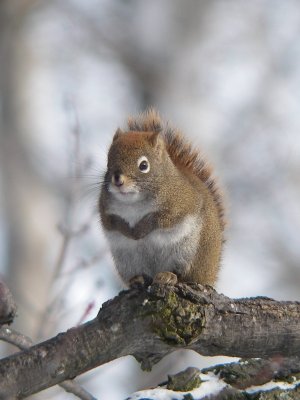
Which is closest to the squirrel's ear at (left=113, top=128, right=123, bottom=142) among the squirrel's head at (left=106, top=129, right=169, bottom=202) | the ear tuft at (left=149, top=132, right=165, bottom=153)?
the squirrel's head at (left=106, top=129, right=169, bottom=202)

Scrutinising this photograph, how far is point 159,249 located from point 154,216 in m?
0.11

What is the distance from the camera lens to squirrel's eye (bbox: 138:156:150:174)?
3.34 m

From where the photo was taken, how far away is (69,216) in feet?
16.8

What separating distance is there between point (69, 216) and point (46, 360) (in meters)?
2.71

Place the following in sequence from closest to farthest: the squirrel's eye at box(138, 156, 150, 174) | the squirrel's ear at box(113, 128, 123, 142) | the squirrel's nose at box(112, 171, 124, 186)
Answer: the squirrel's nose at box(112, 171, 124, 186), the squirrel's eye at box(138, 156, 150, 174), the squirrel's ear at box(113, 128, 123, 142)

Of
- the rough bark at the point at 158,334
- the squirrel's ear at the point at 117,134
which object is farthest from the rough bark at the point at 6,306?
the squirrel's ear at the point at 117,134

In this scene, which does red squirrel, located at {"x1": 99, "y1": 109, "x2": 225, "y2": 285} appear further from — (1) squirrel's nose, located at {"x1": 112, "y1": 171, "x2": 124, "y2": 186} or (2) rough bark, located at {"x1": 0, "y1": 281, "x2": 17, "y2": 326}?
(2) rough bark, located at {"x1": 0, "y1": 281, "x2": 17, "y2": 326}

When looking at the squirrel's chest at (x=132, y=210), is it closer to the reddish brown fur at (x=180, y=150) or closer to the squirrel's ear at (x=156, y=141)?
the squirrel's ear at (x=156, y=141)

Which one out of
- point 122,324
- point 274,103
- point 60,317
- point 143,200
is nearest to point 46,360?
point 122,324

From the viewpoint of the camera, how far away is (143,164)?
11.0 feet

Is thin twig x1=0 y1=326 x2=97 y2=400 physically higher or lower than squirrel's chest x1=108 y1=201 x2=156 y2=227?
lower

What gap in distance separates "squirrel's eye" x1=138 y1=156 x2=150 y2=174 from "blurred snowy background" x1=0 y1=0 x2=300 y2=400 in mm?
4422

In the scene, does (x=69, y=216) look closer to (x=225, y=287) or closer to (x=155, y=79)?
(x=225, y=287)

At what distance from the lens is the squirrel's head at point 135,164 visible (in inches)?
128
